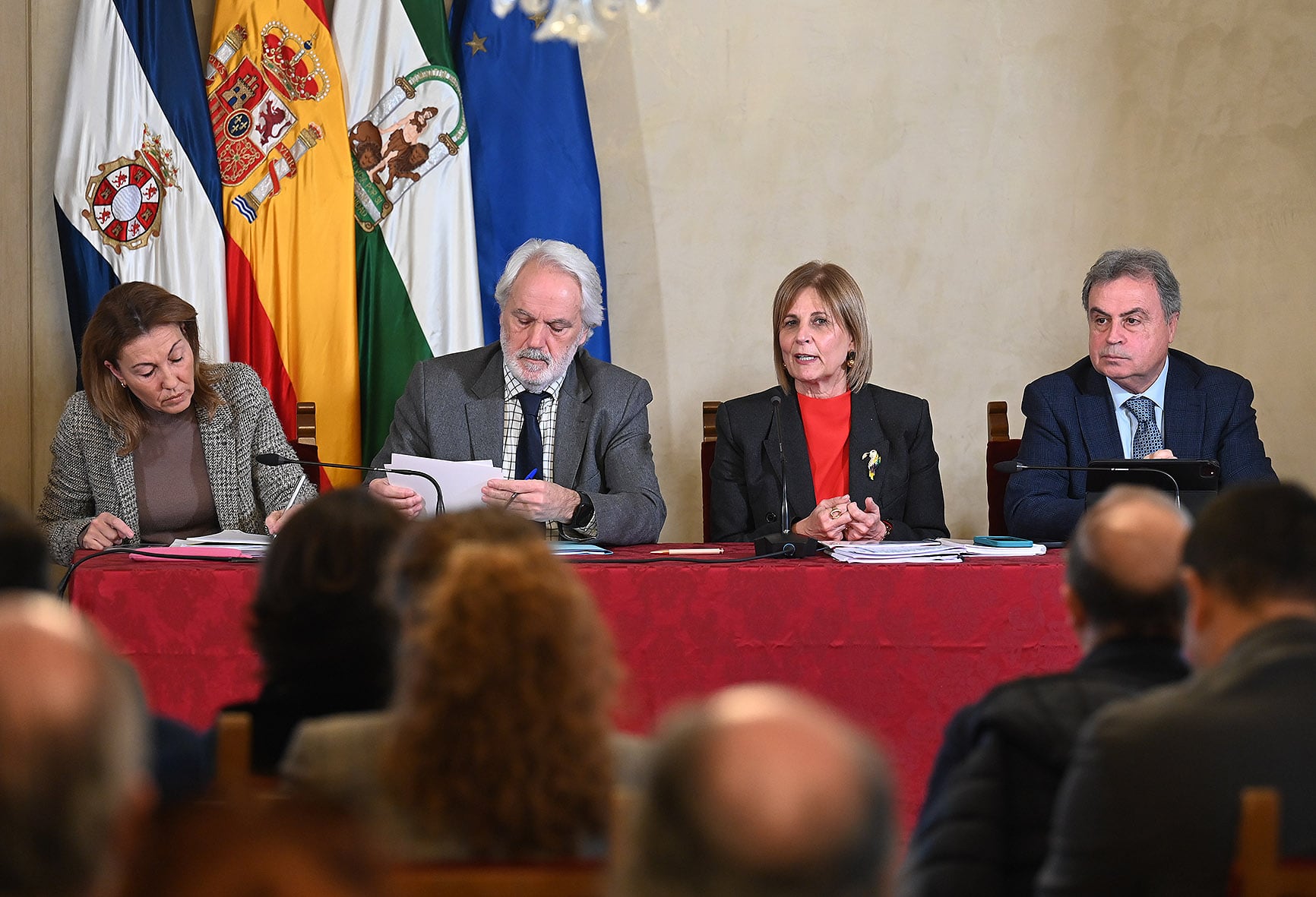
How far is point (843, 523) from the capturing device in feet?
11.3

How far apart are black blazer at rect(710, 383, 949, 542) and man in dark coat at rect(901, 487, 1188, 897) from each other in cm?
219

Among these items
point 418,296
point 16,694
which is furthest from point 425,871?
point 418,296

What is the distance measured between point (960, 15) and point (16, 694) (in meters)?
4.62

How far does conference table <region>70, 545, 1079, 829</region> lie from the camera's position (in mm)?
2912

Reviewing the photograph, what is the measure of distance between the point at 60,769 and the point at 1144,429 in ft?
11.5

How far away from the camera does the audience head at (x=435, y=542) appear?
4.75 ft

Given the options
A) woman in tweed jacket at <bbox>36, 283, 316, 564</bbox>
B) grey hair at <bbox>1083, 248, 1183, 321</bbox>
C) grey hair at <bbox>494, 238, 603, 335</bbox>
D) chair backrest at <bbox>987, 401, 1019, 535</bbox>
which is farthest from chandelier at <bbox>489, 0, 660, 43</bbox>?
chair backrest at <bbox>987, 401, 1019, 535</bbox>

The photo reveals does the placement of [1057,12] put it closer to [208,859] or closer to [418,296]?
[418,296]

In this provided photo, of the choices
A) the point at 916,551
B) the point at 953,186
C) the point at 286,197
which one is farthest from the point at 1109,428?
the point at 286,197

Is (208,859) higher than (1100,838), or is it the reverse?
(208,859)

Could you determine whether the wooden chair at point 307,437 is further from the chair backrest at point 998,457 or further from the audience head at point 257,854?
the audience head at point 257,854

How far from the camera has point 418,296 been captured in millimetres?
4570

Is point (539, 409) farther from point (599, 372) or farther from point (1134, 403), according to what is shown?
point (1134, 403)

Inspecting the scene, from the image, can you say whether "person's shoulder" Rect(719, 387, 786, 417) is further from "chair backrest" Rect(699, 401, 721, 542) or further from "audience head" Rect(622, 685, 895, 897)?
"audience head" Rect(622, 685, 895, 897)
